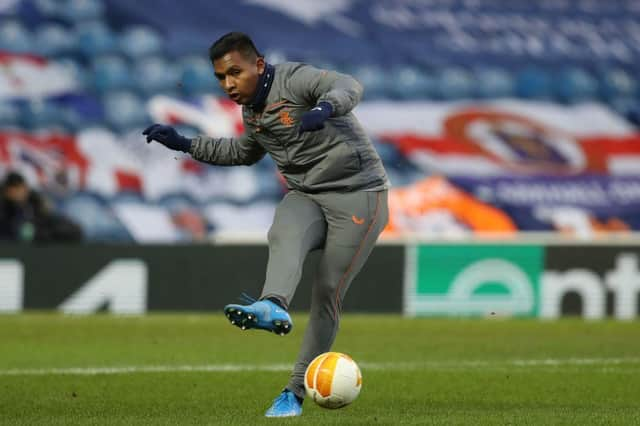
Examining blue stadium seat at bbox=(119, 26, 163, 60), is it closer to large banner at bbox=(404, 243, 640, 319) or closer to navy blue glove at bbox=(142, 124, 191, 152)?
large banner at bbox=(404, 243, 640, 319)

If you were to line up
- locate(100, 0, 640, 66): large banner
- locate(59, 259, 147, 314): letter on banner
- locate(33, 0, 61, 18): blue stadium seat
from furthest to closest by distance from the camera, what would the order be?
1. locate(100, 0, 640, 66): large banner
2. locate(33, 0, 61, 18): blue stadium seat
3. locate(59, 259, 147, 314): letter on banner

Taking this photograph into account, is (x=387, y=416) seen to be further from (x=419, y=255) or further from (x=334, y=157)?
(x=419, y=255)

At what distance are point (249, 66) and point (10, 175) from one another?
10.2 m

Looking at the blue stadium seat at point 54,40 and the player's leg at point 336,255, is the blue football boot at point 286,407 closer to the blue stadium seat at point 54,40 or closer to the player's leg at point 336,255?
the player's leg at point 336,255

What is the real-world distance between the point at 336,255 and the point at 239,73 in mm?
1105

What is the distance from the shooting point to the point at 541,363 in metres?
10.9

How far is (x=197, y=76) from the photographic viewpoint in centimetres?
2117

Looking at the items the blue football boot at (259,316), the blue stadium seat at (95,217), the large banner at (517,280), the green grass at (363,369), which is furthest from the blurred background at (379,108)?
the blue football boot at (259,316)

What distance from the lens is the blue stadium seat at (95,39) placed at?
20.9 metres

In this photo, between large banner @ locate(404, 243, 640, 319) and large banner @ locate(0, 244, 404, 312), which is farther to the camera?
large banner @ locate(404, 243, 640, 319)

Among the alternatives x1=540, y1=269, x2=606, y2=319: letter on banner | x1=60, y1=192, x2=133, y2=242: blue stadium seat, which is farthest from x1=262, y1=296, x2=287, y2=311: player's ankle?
x1=60, y1=192, x2=133, y2=242: blue stadium seat

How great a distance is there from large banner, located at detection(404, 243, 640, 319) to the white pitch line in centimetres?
531

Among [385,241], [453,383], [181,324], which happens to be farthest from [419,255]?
[453,383]

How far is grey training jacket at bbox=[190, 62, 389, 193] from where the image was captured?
7207mm
